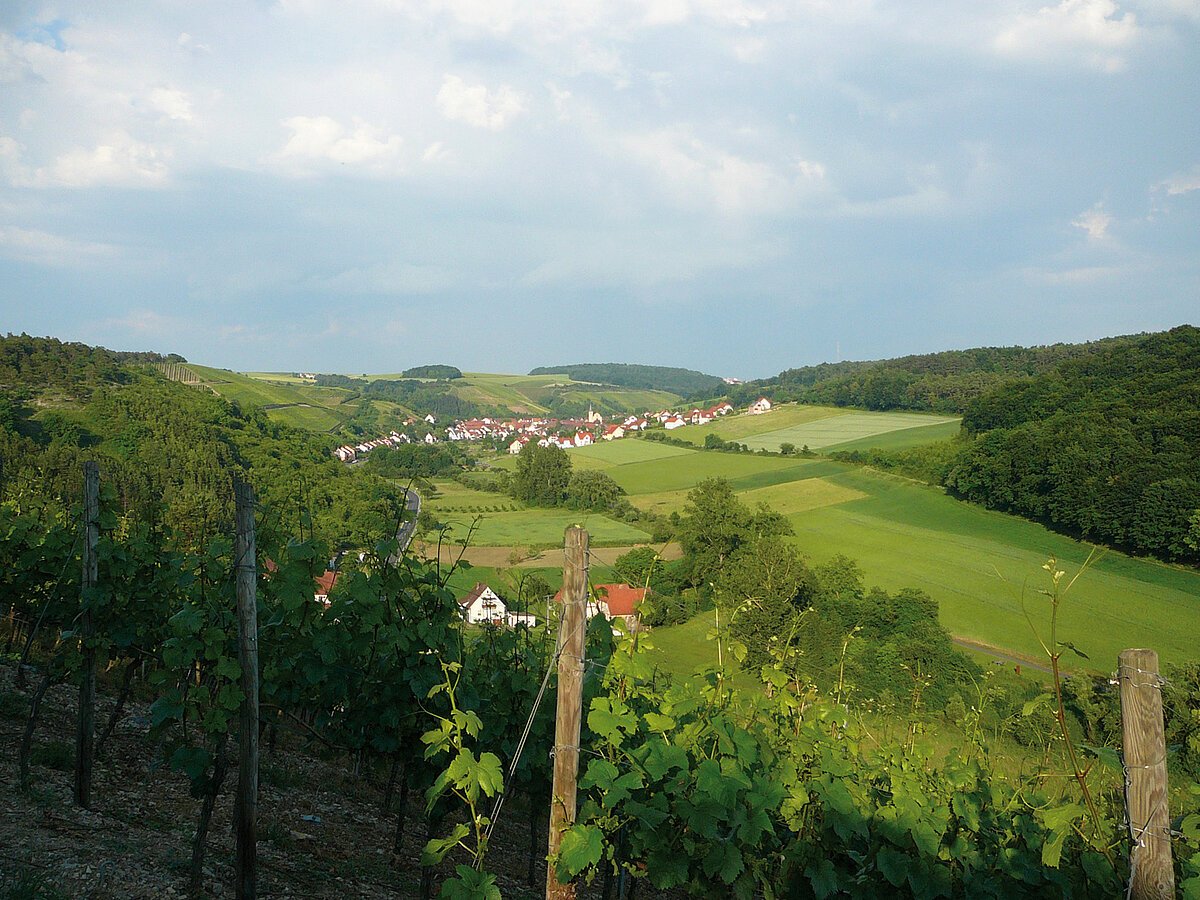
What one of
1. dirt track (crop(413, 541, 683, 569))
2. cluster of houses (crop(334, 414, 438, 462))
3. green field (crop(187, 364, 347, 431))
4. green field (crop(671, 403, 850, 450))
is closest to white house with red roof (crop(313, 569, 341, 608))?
dirt track (crop(413, 541, 683, 569))

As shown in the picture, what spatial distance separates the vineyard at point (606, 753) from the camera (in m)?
3.29

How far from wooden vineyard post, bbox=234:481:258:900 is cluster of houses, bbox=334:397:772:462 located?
7817 centimetres

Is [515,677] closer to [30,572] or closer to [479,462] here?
[30,572]

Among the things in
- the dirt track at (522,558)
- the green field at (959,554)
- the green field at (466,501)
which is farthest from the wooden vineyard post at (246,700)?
Result: the green field at (466,501)

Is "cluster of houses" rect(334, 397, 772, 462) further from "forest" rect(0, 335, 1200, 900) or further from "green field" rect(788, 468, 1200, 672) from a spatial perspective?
"forest" rect(0, 335, 1200, 900)

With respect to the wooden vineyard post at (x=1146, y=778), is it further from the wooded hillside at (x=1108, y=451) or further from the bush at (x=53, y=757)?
the wooded hillside at (x=1108, y=451)

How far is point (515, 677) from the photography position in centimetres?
488

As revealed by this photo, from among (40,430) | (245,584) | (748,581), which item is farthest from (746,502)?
(40,430)

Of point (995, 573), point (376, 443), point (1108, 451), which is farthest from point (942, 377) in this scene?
point (376, 443)

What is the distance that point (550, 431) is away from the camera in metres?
114

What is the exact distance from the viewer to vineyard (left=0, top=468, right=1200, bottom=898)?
3289 mm

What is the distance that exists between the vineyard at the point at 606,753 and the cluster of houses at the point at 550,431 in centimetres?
7669

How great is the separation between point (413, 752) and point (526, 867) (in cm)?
223

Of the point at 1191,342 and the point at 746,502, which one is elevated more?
the point at 1191,342
